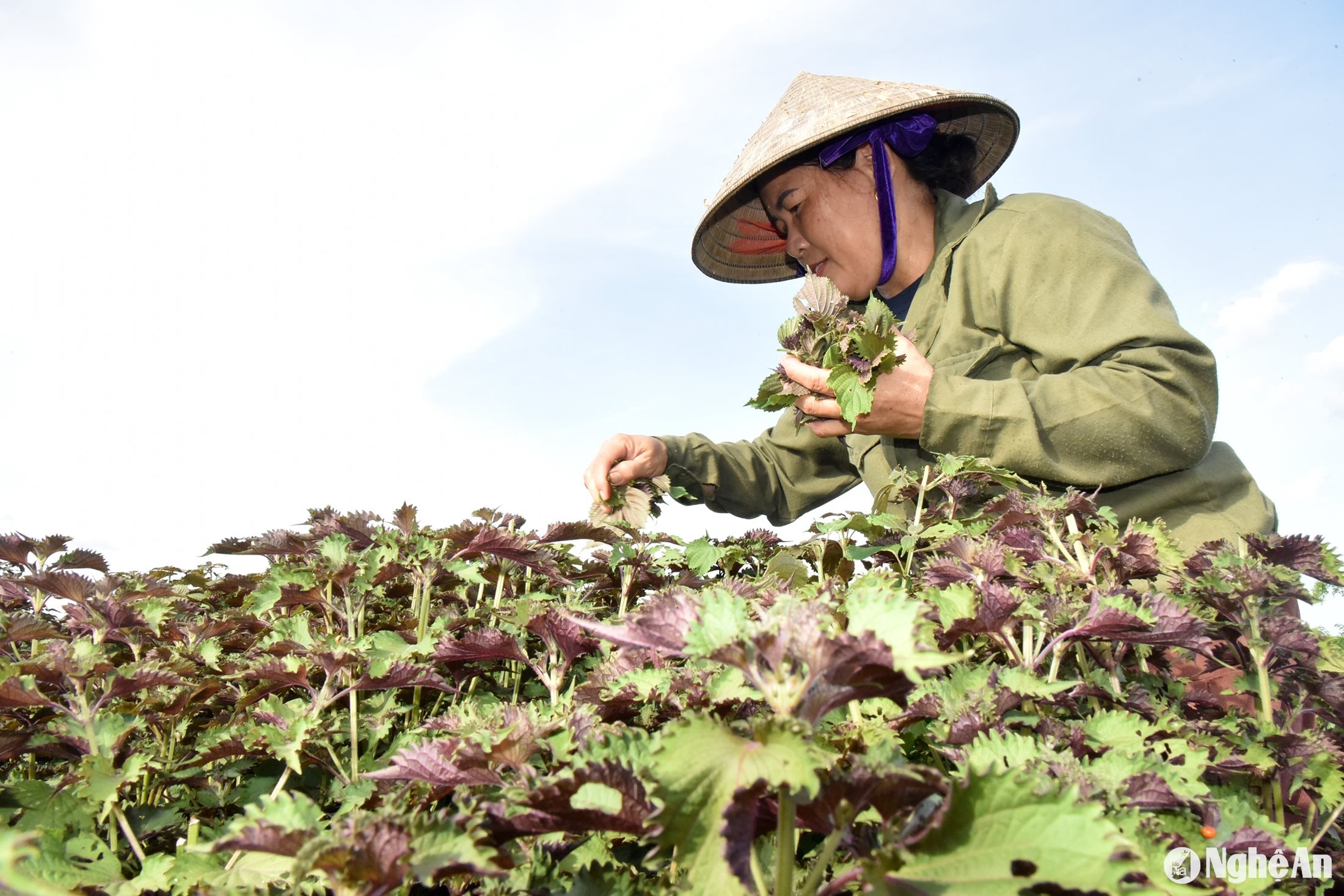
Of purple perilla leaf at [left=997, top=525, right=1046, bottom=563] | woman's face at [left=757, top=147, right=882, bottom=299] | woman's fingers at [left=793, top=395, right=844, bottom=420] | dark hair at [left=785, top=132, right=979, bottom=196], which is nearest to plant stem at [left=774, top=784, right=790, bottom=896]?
purple perilla leaf at [left=997, top=525, right=1046, bottom=563]

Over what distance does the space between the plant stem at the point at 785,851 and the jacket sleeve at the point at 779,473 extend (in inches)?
176

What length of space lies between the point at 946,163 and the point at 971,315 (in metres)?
1.29

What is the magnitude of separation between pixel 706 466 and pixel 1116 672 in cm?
380

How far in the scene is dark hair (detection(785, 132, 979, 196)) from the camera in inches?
178

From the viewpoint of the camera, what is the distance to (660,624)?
105 centimetres

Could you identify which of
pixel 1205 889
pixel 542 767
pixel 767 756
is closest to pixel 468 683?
pixel 542 767

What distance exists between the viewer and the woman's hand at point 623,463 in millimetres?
4047

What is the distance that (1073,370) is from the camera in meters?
3.16

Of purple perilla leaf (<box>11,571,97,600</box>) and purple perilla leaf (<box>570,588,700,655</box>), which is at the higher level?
purple perilla leaf (<box>570,588,700,655</box>)

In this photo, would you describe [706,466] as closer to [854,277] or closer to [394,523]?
[854,277]

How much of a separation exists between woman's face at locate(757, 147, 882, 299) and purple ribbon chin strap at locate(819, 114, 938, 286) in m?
0.05

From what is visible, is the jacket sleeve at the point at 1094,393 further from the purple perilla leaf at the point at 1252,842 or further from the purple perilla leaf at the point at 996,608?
the purple perilla leaf at the point at 1252,842

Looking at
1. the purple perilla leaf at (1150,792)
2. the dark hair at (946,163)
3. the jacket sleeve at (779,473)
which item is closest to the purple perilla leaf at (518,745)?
the purple perilla leaf at (1150,792)

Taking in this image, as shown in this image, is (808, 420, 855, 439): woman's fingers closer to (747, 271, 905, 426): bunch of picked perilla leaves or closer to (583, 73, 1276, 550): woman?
(583, 73, 1276, 550): woman
